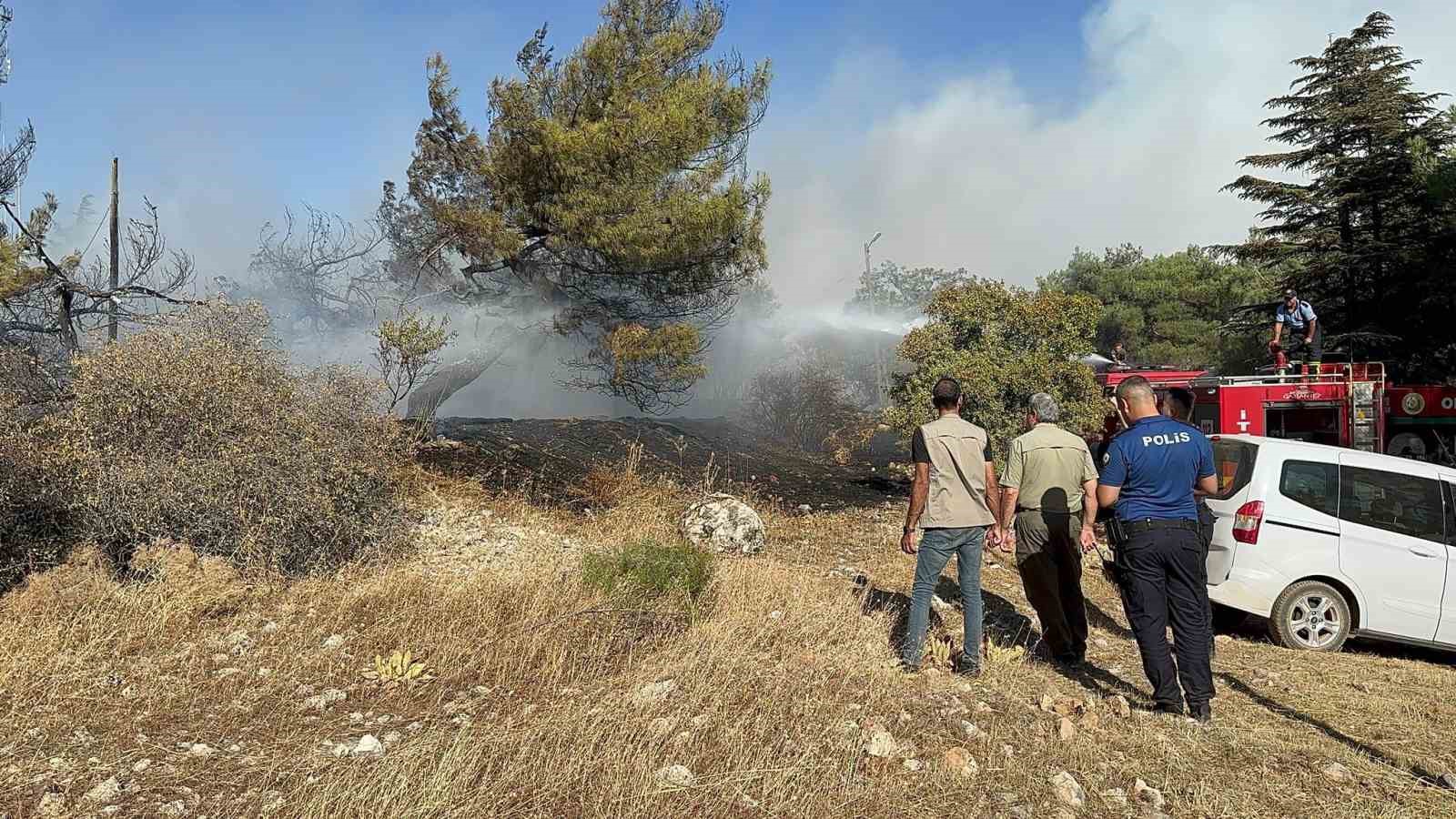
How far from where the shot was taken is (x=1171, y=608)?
4.98 m

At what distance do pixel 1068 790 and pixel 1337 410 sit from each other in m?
10.3

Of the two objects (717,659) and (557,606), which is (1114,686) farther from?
(557,606)

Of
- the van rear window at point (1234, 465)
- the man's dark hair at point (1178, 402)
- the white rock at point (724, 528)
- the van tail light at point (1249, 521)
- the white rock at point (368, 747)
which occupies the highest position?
the man's dark hair at point (1178, 402)

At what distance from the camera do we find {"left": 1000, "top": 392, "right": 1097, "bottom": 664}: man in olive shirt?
6012 mm

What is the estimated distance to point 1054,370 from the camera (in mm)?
12094

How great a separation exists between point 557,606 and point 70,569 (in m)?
3.03

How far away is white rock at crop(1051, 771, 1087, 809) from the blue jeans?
151cm

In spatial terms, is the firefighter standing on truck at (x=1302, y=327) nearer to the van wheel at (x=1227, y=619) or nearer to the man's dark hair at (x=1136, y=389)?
the van wheel at (x=1227, y=619)

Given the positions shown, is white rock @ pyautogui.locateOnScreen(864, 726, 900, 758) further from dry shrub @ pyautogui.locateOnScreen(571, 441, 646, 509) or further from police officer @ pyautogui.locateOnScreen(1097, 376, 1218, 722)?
dry shrub @ pyautogui.locateOnScreen(571, 441, 646, 509)

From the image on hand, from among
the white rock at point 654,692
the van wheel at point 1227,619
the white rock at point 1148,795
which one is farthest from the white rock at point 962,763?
the van wheel at point 1227,619

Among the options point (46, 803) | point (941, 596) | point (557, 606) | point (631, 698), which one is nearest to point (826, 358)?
point (941, 596)

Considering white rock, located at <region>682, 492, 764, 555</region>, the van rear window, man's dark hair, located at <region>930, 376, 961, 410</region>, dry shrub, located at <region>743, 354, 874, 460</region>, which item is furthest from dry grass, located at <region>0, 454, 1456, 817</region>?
dry shrub, located at <region>743, 354, 874, 460</region>

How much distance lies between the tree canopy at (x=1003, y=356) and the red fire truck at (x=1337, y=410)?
2.15 feet

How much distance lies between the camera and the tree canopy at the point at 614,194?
45.6 ft
